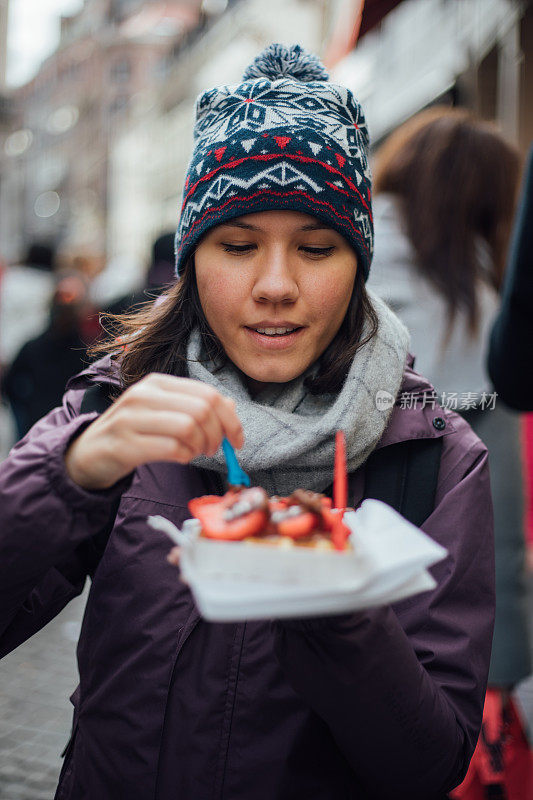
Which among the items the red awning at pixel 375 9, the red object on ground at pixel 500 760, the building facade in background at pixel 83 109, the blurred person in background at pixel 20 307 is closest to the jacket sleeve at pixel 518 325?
the red object on ground at pixel 500 760

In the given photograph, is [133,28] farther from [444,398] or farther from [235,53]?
[444,398]

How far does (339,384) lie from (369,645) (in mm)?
681

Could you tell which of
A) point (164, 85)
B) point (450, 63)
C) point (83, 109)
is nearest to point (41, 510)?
point (450, 63)

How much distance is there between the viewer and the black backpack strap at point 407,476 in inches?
65.6

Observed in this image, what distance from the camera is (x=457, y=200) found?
117 inches

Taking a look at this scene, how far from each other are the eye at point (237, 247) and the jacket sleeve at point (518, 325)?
1.76ft

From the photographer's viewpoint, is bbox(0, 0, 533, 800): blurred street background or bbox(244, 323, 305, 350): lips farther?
bbox(0, 0, 533, 800): blurred street background

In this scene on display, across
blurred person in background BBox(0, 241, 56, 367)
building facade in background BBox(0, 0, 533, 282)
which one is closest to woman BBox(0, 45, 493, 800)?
building facade in background BBox(0, 0, 533, 282)

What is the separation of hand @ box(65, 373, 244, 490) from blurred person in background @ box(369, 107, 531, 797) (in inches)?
68.8

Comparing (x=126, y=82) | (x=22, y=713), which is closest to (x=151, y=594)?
(x=22, y=713)

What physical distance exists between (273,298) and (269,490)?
15.4 inches

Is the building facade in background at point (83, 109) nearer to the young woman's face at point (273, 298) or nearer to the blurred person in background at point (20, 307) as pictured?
the blurred person in background at point (20, 307)

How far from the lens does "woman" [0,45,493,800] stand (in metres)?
1.33

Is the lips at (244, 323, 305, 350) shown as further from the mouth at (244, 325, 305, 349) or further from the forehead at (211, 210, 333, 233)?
the forehead at (211, 210, 333, 233)
